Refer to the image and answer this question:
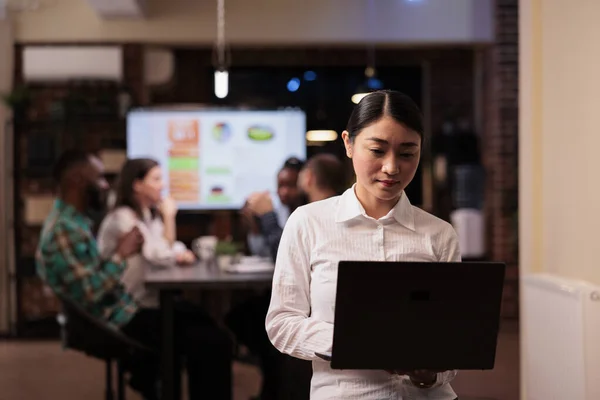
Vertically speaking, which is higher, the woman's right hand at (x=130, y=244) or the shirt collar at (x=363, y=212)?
the shirt collar at (x=363, y=212)

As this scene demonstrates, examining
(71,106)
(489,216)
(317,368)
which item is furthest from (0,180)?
(317,368)

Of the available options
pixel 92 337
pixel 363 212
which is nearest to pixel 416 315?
pixel 363 212

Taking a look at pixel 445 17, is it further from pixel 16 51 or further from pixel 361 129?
pixel 361 129

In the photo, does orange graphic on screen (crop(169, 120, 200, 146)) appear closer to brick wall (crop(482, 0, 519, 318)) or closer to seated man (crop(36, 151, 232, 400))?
brick wall (crop(482, 0, 519, 318))

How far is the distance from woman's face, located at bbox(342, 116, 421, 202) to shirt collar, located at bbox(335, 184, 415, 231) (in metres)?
0.04

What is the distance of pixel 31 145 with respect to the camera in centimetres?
706

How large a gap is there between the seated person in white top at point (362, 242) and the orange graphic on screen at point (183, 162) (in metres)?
5.60

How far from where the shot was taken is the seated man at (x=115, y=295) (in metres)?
3.81

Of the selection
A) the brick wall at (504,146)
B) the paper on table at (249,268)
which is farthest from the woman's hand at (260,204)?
the brick wall at (504,146)

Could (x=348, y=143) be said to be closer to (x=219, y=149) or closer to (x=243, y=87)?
(x=219, y=149)

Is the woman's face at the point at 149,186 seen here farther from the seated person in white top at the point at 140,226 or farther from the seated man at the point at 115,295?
the seated man at the point at 115,295

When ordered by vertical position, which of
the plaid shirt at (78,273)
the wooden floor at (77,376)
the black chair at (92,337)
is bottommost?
the wooden floor at (77,376)

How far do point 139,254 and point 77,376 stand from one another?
188 cm

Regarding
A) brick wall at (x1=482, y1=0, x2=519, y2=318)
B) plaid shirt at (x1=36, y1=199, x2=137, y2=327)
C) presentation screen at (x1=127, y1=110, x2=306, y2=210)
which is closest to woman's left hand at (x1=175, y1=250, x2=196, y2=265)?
plaid shirt at (x1=36, y1=199, x2=137, y2=327)
